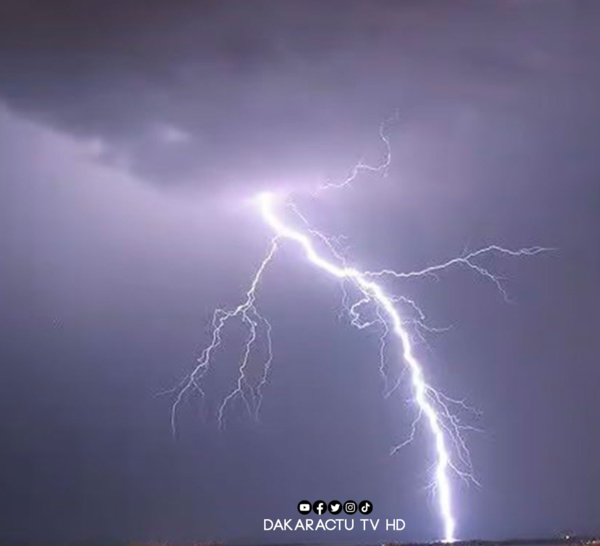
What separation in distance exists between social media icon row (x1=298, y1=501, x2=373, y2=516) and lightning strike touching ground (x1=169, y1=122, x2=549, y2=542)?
30 centimetres

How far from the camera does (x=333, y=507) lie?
5016mm

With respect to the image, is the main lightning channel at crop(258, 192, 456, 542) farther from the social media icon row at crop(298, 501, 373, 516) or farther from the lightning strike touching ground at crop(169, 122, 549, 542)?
the social media icon row at crop(298, 501, 373, 516)

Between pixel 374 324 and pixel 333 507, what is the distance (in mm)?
867

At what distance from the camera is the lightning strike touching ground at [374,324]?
5.01m

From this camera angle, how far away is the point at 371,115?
5.09 metres

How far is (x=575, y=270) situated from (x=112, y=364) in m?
2.22

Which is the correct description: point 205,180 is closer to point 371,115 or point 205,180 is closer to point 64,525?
point 371,115

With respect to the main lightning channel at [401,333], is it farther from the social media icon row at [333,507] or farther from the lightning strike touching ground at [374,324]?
the social media icon row at [333,507]

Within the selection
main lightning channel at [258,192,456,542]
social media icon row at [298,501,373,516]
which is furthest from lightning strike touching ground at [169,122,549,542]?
social media icon row at [298,501,373,516]

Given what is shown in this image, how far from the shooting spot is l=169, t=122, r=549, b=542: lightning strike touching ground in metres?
5.01

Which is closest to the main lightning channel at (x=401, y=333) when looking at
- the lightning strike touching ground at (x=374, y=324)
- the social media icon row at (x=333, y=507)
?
the lightning strike touching ground at (x=374, y=324)

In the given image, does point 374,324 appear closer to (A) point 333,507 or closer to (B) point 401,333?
(B) point 401,333

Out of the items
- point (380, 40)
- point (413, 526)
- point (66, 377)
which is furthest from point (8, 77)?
point (413, 526)

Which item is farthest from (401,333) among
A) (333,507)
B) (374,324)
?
(333,507)
